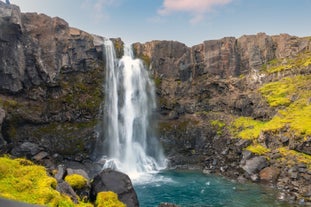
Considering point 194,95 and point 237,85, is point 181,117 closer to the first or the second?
point 194,95

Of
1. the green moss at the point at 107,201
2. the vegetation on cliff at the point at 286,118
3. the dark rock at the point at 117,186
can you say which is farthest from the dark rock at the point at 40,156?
the vegetation on cliff at the point at 286,118

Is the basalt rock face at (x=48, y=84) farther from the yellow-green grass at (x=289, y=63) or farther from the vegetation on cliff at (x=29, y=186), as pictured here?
the yellow-green grass at (x=289, y=63)

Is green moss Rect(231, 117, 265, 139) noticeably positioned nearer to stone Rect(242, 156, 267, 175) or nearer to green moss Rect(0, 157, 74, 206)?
stone Rect(242, 156, 267, 175)

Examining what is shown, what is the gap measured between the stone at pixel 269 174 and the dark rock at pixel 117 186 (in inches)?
883

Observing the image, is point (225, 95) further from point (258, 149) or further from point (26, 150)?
point (26, 150)

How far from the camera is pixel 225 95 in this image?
207ft

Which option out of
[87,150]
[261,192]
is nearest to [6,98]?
[87,150]

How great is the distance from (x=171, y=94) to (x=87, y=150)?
21.7 meters

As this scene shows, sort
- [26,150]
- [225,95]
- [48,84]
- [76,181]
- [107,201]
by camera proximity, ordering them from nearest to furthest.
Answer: [107,201]
[76,181]
[26,150]
[48,84]
[225,95]

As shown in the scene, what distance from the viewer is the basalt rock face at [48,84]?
47.6 metres

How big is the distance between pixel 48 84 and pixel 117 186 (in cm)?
3340

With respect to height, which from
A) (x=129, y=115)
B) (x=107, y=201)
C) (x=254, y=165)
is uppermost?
(x=129, y=115)

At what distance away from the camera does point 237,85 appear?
206ft

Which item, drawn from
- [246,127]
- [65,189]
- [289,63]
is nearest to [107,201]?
[65,189]
